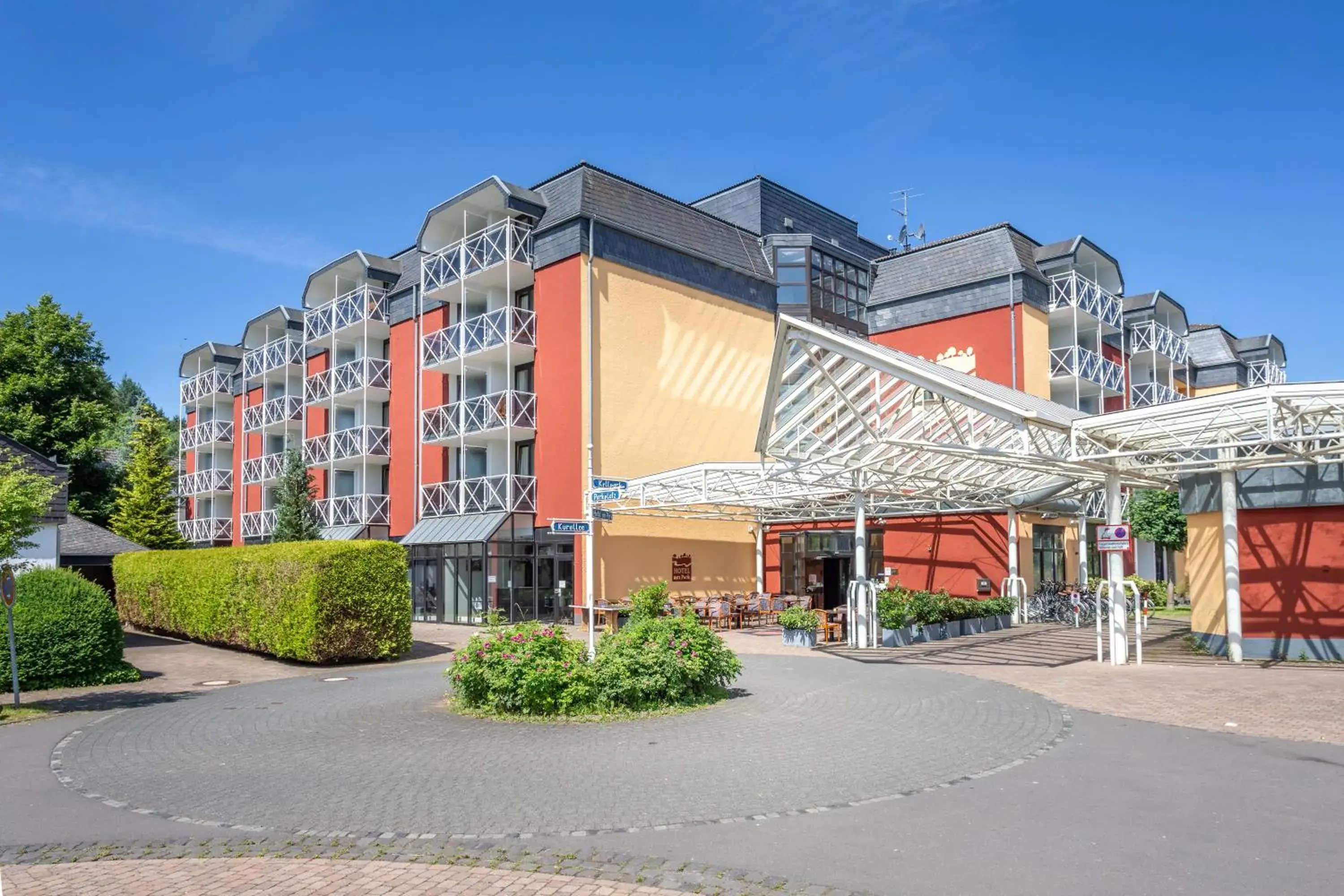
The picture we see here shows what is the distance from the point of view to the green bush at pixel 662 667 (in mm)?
11164

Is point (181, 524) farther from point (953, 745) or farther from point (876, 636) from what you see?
point (953, 745)

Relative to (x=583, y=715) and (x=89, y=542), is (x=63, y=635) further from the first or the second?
(x=89, y=542)

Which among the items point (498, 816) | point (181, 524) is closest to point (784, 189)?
point (498, 816)

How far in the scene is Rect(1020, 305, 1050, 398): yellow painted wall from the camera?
29641mm

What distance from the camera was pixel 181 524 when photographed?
46094mm

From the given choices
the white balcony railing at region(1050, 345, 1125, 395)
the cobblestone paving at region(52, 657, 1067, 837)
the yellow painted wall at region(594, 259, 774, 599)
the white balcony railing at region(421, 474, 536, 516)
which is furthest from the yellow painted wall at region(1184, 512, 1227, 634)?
the white balcony railing at region(421, 474, 536, 516)

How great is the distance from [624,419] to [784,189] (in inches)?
491

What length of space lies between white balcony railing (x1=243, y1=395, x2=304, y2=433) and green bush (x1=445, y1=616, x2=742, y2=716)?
29.1 meters

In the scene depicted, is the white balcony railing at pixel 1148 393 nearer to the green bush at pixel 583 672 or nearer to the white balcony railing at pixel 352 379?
the white balcony railing at pixel 352 379

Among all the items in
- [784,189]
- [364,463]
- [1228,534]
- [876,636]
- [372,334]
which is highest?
[784,189]

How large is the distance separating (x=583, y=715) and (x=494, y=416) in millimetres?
16659

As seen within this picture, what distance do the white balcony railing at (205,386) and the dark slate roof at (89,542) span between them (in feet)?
53.7

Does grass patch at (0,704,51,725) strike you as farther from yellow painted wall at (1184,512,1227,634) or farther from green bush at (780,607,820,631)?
yellow painted wall at (1184,512,1227,634)

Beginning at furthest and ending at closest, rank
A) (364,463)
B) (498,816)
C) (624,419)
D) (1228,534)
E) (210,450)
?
(210,450) → (364,463) → (624,419) → (1228,534) → (498,816)
